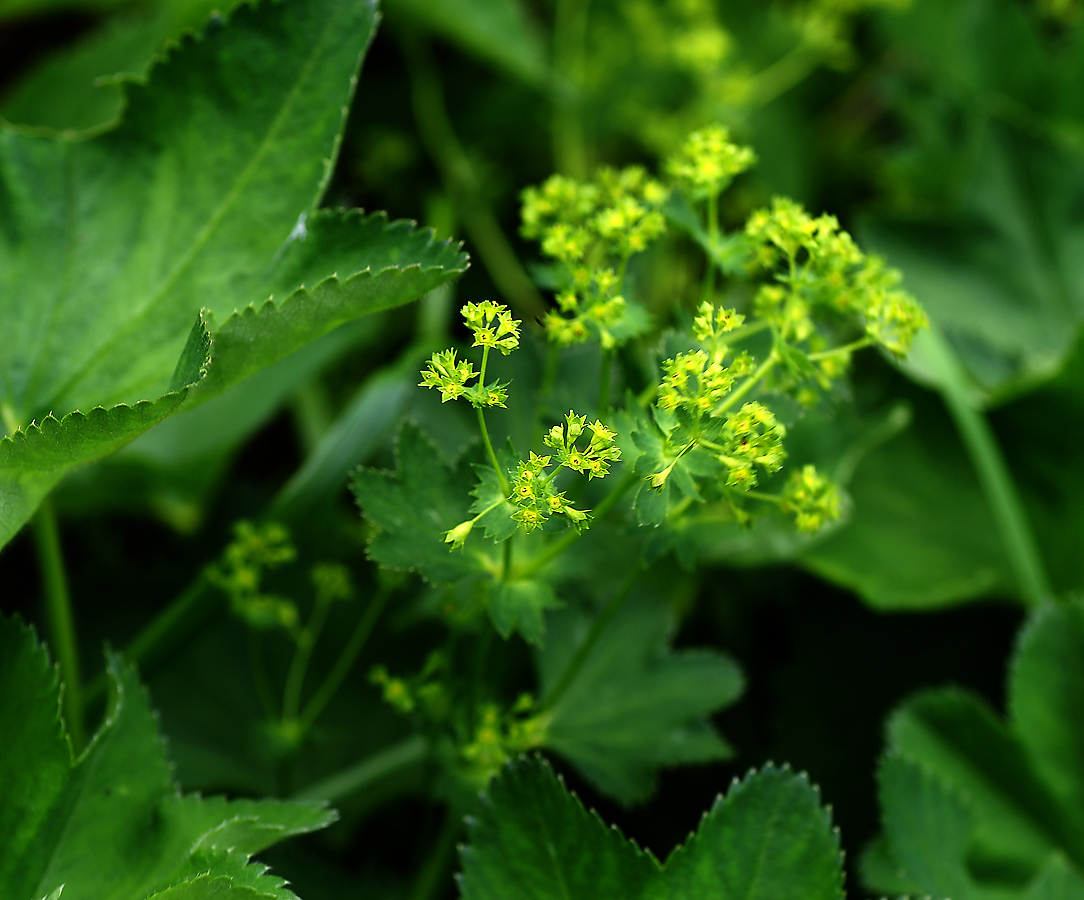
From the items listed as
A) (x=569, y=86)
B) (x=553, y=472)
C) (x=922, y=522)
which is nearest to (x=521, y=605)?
(x=553, y=472)

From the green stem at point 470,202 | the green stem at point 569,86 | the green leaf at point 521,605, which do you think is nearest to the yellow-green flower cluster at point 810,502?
the green leaf at point 521,605

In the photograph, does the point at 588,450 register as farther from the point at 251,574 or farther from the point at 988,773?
the point at 988,773

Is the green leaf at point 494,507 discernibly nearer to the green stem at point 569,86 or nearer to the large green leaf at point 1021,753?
the large green leaf at point 1021,753

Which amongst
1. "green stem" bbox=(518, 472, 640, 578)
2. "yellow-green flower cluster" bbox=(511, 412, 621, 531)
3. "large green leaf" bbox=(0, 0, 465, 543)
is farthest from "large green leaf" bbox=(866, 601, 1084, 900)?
"large green leaf" bbox=(0, 0, 465, 543)

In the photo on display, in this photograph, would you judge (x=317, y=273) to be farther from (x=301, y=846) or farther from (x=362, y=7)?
(x=301, y=846)

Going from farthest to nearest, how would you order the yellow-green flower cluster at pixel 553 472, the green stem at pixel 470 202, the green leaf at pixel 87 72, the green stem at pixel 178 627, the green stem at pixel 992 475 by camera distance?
the green stem at pixel 470 202 < the green leaf at pixel 87 72 < the green stem at pixel 992 475 < the green stem at pixel 178 627 < the yellow-green flower cluster at pixel 553 472

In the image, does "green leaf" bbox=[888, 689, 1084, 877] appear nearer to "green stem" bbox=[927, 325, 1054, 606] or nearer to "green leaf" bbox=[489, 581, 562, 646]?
"green stem" bbox=[927, 325, 1054, 606]

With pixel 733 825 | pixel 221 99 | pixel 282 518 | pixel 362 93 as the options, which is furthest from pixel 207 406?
pixel 733 825
